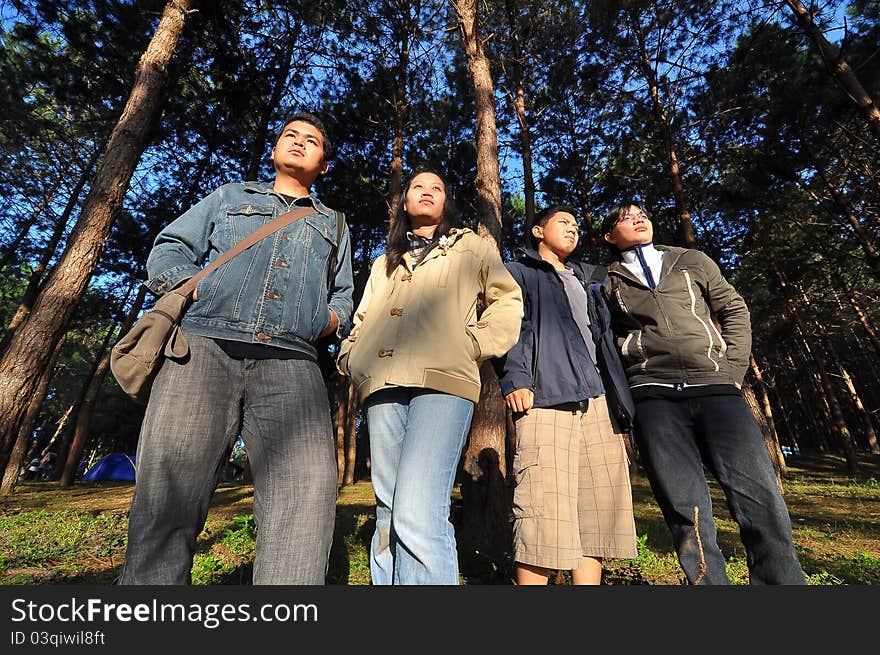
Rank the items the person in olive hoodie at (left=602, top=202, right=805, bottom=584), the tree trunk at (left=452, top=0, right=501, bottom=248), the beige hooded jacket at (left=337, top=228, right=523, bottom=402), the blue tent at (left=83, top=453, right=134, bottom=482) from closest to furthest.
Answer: the beige hooded jacket at (left=337, top=228, right=523, bottom=402) → the person in olive hoodie at (left=602, top=202, right=805, bottom=584) → the tree trunk at (left=452, top=0, right=501, bottom=248) → the blue tent at (left=83, top=453, right=134, bottom=482)

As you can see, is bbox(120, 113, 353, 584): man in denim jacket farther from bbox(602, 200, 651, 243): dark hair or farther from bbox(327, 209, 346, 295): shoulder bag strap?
bbox(602, 200, 651, 243): dark hair

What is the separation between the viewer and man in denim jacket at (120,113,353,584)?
139 centimetres

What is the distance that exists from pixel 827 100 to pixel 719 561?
800 centimetres

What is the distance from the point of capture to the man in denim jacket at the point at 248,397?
139cm

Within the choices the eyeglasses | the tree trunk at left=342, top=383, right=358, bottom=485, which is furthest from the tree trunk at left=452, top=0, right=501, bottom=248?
the tree trunk at left=342, top=383, right=358, bottom=485

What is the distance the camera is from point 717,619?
1.40 metres

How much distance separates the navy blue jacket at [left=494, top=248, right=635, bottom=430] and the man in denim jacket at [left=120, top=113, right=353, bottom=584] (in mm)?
909

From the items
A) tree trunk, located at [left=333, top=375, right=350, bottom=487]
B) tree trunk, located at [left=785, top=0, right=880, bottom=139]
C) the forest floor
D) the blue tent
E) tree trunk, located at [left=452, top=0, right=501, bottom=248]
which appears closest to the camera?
the forest floor

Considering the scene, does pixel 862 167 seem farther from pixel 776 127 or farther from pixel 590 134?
pixel 590 134

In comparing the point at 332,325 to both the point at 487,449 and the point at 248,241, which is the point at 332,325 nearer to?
the point at 248,241

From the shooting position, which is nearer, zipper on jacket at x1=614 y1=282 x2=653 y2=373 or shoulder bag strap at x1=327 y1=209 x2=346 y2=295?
shoulder bag strap at x1=327 y1=209 x2=346 y2=295

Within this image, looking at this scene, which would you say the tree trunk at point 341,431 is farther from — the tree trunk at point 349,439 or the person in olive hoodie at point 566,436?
the person in olive hoodie at point 566,436

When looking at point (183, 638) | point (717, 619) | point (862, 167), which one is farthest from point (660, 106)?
point (183, 638)

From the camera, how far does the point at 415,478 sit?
1.58 m
